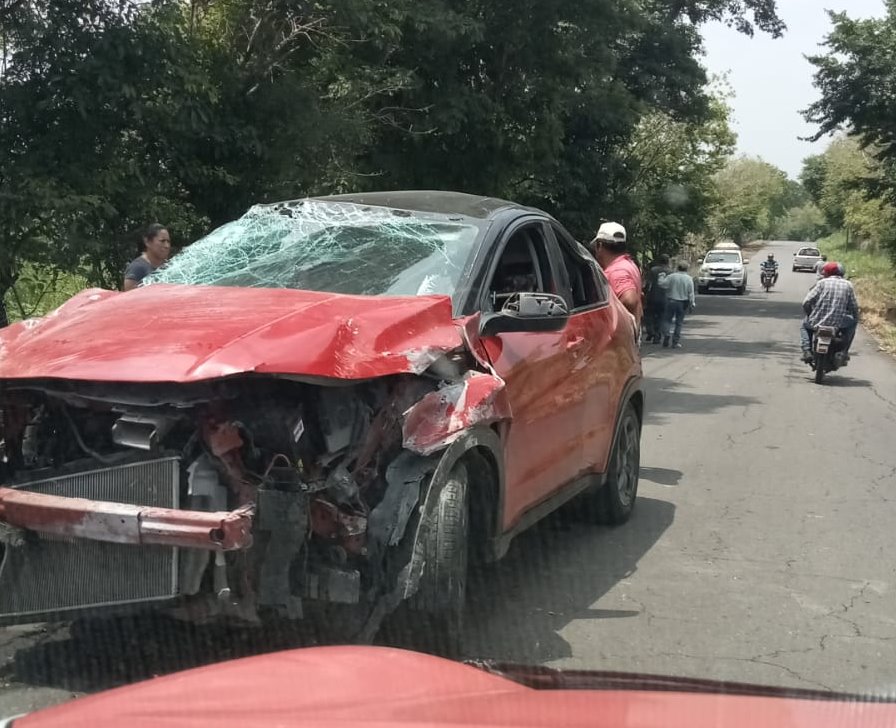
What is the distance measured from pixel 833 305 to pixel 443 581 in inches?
524

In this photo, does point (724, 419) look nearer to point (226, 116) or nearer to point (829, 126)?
point (226, 116)

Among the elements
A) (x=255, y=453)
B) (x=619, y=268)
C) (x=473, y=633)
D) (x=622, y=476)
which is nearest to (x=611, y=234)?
(x=619, y=268)

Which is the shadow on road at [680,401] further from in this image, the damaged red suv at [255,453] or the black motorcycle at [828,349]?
the damaged red suv at [255,453]

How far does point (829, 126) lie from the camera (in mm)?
33719

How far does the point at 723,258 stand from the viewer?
151ft

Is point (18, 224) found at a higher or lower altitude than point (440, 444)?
higher

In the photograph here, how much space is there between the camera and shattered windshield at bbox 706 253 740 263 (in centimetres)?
4561

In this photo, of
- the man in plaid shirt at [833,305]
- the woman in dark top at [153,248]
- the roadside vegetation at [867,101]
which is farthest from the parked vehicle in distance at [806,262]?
the woman in dark top at [153,248]

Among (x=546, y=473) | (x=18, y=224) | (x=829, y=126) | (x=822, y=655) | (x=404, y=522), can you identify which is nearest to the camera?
(x=404, y=522)

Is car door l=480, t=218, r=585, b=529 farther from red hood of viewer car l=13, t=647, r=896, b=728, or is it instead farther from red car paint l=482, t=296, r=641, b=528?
red hood of viewer car l=13, t=647, r=896, b=728

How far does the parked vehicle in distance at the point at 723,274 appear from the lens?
1767 inches

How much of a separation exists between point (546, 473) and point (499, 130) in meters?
10.4

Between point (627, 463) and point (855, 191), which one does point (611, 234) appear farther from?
point (855, 191)

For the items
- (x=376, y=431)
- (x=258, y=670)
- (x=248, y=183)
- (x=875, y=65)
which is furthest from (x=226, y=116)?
(x=875, y=65)
